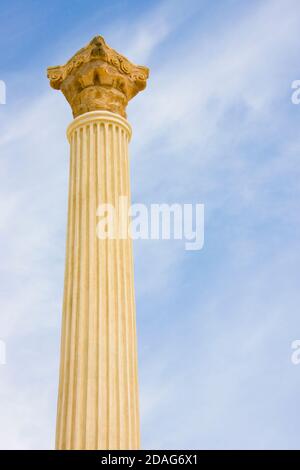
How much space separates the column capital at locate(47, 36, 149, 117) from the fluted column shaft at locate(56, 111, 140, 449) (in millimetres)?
732

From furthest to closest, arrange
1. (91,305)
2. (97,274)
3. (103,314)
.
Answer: (97,274) < (91,305) < (103,314)

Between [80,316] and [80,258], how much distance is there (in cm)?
214

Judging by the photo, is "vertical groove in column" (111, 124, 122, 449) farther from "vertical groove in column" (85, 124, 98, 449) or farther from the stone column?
"vertical groove in column" (85, 124, 98, 449)

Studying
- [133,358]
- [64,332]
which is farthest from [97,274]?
[133,358]

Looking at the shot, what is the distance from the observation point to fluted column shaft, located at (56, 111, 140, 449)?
18.5 metres

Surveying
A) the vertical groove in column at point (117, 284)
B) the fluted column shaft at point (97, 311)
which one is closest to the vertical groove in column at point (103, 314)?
the fluted column shaft at point (97, 311)

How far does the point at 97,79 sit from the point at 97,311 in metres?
9.60

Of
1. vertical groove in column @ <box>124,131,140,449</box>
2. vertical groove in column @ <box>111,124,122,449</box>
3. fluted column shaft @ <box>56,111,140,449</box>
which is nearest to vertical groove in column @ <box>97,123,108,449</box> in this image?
fluted column shaft @ <box>56,111,140,449</box>

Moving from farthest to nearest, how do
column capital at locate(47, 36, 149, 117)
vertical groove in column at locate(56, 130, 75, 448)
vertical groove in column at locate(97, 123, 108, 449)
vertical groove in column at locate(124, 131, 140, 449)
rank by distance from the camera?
column capital at locate(47, 36, 149, 117) < vertical groove in column at locate(124, 131, 140, 449) < vertical groove in column at locate(56, 130, 75, 448) < vertical groove in column at locate(97, 123, 108, 449)

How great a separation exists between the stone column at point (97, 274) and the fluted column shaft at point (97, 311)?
29mm

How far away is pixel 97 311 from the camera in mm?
20094

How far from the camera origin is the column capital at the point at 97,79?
24656 millimetres

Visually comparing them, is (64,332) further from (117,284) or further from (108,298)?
(117,284)

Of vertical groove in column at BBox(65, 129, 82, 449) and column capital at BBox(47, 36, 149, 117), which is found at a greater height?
column capital at BBox(47, 36, 149, 117)
